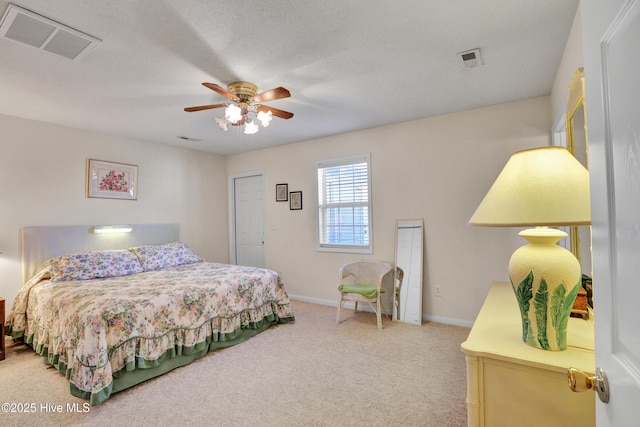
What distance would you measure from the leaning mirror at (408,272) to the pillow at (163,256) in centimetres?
272

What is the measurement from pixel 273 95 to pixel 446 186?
221cm

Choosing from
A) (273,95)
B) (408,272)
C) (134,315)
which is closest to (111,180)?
(134,315)

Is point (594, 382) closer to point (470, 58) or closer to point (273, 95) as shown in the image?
point (470, 58)

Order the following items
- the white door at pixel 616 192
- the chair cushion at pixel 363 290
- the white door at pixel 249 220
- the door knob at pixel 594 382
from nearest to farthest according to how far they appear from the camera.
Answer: the white door at pixel 616 192
the door knob at pixel 594 382
the chair cushion at pixel 363 290
the white door at pixel 249 220

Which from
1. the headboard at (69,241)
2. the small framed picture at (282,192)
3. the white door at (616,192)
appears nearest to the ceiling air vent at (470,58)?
the white door at (616,192)

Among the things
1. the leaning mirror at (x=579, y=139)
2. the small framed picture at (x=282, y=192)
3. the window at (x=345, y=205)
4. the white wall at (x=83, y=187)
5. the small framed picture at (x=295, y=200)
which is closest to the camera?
the leaning mirror at (x=579, y=139)

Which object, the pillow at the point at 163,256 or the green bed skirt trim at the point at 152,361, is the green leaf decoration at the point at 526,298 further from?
the pillow at the point at 163,256

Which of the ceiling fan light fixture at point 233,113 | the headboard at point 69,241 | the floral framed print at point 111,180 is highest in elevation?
the ceiling fan light fixture at point 233,113

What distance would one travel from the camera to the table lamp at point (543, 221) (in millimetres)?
1075

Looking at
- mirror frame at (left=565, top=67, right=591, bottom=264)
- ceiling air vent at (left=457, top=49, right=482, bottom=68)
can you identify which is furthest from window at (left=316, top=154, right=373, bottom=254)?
mirror frame at (left=565, top=67, right=591, bottom=264)

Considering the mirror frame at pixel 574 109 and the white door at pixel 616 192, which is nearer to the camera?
the white door at pixel 616 192

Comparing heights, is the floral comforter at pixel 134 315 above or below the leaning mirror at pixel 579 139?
below

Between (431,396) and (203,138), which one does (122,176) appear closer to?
(203,138)

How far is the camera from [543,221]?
106 cm
